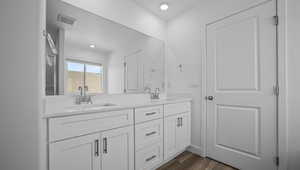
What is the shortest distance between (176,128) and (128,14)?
185 centimetres

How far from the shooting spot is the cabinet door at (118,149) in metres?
1.18

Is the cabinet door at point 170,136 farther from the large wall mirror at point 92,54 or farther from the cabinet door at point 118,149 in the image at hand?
the large wall mirror at point 92,54

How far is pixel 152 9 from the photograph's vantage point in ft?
7.31

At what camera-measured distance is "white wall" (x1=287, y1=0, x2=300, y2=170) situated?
1.31 metres

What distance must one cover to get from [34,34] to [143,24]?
1.74 metres

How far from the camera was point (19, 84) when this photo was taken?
2.24ft

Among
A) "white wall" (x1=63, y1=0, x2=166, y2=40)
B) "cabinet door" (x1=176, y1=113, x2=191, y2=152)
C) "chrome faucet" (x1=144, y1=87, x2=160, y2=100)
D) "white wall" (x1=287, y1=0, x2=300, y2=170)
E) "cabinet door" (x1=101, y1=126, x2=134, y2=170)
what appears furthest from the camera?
"chrome faucet" (x1=144, y1=87, x2=160, y2=100)

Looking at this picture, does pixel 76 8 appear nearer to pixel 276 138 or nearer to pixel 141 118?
pixel 141 118

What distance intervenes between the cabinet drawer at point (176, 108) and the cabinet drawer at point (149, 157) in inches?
17.5

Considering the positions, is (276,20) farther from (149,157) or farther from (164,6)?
(149,157)

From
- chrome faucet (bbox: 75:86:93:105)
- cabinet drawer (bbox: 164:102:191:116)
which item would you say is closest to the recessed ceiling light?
cabinet drawer (bbox: 164:102:191:116)

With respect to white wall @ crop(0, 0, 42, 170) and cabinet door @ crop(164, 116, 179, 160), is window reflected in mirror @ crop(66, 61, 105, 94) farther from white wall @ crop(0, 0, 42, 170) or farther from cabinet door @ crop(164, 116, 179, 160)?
cabinet door @ crop(164, 116, 179, 160)

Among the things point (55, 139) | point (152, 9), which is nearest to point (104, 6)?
point (152, 9)

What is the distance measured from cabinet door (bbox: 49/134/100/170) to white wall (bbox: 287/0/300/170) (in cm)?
191
